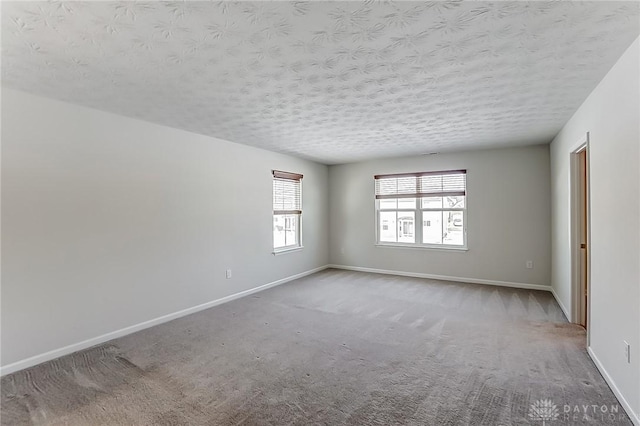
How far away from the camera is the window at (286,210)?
5.62 metres

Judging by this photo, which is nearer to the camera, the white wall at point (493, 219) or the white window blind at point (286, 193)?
the white wall at point (493, 219)

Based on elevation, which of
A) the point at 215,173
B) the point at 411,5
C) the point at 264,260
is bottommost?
the point at 264,260

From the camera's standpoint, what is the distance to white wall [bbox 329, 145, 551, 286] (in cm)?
500

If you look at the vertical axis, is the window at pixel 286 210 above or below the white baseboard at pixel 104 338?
above

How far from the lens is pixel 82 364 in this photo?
8.91 ft

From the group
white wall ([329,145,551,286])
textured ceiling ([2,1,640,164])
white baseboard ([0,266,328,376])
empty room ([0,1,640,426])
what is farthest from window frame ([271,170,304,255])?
textured ceiling ([2,1,640,164])

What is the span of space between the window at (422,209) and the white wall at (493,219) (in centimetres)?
13

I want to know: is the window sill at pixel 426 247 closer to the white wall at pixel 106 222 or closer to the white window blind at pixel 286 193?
the white window blind at pixel 286 193

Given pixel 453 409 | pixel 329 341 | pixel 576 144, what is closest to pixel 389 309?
pixel 329 341

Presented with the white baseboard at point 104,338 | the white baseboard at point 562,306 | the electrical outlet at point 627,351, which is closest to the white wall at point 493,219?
the white baseboard at point 562,306

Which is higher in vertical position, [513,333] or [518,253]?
[518,253]

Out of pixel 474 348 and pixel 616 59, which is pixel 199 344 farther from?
pixel 616 59

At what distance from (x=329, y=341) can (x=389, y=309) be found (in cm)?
129

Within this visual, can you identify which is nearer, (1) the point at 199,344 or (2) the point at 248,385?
(2) the point at 248,385
